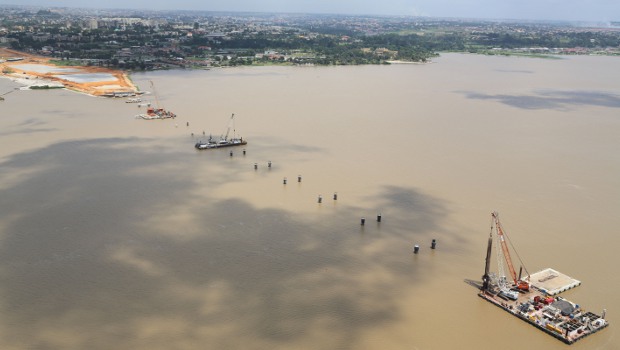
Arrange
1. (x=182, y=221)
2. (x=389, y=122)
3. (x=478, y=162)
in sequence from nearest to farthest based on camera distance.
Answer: (x=182, y=221) → (x=478, y=162) → (x=389, y=122)

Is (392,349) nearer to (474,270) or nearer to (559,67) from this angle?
(474,270)

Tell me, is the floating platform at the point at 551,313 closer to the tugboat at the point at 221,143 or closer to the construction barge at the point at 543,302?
the construction barge at the point at 543,302

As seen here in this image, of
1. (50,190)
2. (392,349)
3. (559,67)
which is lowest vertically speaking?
(392,349)

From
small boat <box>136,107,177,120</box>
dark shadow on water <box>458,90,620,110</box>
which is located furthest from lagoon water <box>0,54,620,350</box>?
dark shadow on water <box>458,90,620,110</box>

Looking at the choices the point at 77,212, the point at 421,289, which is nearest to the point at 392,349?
the point at 421,289

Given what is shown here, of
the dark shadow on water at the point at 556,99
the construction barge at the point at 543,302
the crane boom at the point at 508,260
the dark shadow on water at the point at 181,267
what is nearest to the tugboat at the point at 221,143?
the dark shadow on water at the point at 181,267

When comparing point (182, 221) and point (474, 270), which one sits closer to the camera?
point (474, 270)

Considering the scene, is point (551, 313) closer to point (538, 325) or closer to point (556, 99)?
point (538, 325)
